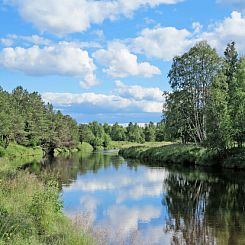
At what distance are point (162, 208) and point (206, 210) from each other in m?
2.67

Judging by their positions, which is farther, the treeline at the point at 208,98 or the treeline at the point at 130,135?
the treeline at the point at 130,135

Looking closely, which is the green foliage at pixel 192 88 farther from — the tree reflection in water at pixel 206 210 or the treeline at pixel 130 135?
the treeline at pixel 130 135

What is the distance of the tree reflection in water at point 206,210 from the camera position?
1658cm

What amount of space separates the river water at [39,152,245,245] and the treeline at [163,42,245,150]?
1038cm

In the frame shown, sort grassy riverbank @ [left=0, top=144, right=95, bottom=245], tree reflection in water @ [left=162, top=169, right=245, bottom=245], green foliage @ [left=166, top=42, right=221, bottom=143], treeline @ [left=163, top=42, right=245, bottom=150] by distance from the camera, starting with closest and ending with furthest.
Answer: grassy riverbank @ [left=0, top=144, right=95, bottom=245] → tree reflection in water @ [left=162, top=169, right=245, bottom=245] → treeline @ [left=163, top=42, right=245, bottom=150] → green foliage @ [left=166, top=42, right=221, bottom=143]

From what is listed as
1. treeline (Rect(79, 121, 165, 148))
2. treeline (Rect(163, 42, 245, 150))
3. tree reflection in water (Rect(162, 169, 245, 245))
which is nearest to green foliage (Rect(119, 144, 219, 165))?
treeline (Rect(163, 42, 245, 150))

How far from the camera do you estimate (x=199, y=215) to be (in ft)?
69.2

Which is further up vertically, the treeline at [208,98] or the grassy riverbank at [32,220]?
the treeline at [208,98]

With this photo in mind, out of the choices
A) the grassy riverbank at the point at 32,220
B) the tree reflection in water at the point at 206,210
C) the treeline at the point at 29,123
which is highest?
the treeline at the point at 29,123

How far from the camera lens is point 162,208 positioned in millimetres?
23922

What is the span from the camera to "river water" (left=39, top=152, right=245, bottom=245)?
16797 mm

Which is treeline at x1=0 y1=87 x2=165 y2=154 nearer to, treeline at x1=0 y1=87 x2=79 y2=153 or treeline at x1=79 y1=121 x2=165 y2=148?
treeline at x1=0 y1=87 x2=79 y2=153

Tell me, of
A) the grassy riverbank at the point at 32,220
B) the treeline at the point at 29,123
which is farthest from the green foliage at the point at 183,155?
the grassy riverbank at the point at 32,220

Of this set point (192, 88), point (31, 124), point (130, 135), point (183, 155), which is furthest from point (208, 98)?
point (130, 135)
